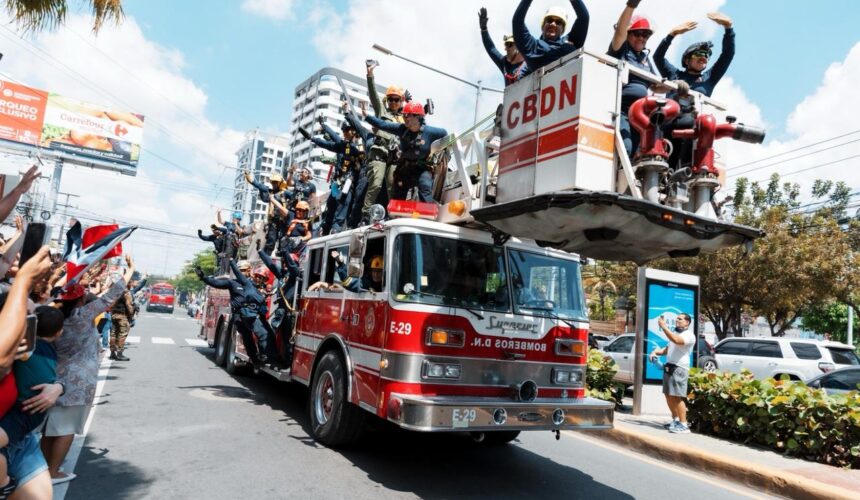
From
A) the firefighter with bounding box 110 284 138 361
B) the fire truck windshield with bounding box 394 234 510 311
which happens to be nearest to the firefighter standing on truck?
the firefighter with bounding box 110 284 138 361

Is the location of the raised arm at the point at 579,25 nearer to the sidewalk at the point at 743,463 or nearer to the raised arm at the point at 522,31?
the raised arm at the point at 522,31

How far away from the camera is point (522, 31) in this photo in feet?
15.9

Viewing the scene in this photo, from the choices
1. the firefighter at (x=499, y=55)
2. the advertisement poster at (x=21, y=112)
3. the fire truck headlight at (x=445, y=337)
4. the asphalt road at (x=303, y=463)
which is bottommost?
the asphalt road at (x=303, y=463)

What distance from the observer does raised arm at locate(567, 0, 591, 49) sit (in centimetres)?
463

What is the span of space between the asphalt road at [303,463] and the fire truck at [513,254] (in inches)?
20.5

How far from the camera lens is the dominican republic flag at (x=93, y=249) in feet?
15.2

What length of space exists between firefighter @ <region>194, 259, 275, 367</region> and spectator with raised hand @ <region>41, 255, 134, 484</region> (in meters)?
3.60

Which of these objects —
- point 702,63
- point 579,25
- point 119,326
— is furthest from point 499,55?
point 119,326

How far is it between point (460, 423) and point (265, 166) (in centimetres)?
12290

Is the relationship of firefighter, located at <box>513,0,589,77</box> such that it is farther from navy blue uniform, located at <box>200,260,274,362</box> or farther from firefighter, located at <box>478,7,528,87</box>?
navy blue uniform, located at <box>200,260,274,362</box>

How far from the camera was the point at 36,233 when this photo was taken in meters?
3.47

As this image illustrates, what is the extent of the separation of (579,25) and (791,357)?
1185 cm

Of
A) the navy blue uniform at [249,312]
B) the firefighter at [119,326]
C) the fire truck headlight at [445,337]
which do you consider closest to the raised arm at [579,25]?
the fire truck headlight at [445,337]

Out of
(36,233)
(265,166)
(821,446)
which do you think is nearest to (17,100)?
(36,233)
